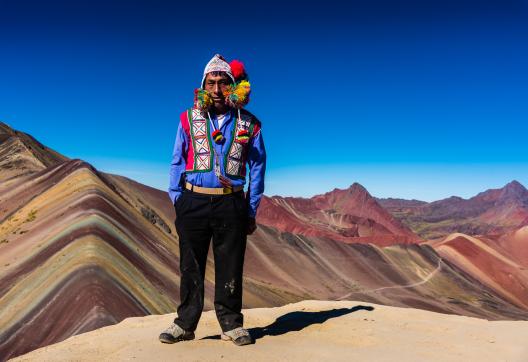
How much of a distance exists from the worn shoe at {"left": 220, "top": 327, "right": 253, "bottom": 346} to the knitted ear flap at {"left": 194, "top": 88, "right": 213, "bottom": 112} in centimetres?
215

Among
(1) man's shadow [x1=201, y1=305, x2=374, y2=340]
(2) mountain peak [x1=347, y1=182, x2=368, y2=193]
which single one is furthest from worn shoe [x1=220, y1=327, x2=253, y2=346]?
(2) mountain peak [x1=347, y1=182, x2=368, y2=193]

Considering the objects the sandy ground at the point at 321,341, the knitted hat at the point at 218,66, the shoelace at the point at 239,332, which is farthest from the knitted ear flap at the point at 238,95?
the sandy ground at the point at 321,341

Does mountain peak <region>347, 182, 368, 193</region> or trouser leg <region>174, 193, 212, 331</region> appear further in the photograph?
mountain peak <region>347, 182, 368, 193</region>

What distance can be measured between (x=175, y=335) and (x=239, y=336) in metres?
0.62

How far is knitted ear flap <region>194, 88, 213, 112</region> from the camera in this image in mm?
4703

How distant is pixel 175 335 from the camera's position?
15.4 feet

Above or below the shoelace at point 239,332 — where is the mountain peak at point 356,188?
above

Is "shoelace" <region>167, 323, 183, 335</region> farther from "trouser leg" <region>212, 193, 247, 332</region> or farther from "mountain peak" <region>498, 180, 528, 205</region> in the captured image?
"mountain peak" <region>498, 180, 528, 205</region>

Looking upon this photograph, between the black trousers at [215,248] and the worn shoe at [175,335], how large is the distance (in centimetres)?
5

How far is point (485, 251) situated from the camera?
6775 centimetres

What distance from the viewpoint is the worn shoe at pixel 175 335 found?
4.65 m

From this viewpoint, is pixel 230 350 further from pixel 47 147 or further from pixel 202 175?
pixel 47 147

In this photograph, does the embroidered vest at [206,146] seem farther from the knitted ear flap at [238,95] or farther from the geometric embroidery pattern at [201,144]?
the knitted ear flap at [238,95]

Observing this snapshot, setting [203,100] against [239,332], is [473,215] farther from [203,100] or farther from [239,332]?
[203,100]
